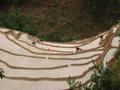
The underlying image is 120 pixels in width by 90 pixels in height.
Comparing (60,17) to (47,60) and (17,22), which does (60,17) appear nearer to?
(17,22)

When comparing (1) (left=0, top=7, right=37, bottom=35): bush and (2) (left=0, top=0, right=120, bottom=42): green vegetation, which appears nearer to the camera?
(1) (left=0, top=7, right=37, bottom=35): bush

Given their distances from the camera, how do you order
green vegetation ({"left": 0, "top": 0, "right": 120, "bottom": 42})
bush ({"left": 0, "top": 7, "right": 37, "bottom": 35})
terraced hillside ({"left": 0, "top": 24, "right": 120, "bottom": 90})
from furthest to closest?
1. green vegetation ({"left": 0, "top": 0, "right": 120, "bottom": 42})
2. bush ({"left": 0, "top": 7, "right": 37, "bottom": 35})
3. terraced hillside ({"left": 0, "top": 24, "right": 120, "bottom": 90})

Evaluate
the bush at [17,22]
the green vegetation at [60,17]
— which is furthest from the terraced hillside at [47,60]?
the green vegetation at [60,17]

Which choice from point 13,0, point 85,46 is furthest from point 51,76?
point 13,0

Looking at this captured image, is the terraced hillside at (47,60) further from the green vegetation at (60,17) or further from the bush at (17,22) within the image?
the green vegetation at (60,17)

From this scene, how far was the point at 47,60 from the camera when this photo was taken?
18344mm

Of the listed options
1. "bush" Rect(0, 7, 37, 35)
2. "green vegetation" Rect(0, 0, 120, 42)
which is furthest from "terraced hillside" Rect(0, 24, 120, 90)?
"green vegetation" Rect(0, 0, 120, 42)

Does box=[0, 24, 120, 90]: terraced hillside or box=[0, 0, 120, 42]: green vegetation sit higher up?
box=[0, 0, 120, 42]: green vegetation

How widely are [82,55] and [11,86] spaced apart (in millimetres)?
4124

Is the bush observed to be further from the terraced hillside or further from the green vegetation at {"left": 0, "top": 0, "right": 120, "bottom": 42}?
the terraced hillside

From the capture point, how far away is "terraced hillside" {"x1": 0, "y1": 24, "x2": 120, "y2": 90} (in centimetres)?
1584

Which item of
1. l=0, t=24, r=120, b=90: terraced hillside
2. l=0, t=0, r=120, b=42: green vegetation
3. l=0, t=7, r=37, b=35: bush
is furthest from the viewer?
l=0, t=0, r=120, b=42: green vegetation

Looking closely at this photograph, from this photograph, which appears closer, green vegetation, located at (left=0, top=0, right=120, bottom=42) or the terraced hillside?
the terraced hillside

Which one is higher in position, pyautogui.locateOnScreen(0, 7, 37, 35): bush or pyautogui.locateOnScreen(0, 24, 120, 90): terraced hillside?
pyautogui.locateOnScreen(0, 7, 37, 35): bush
